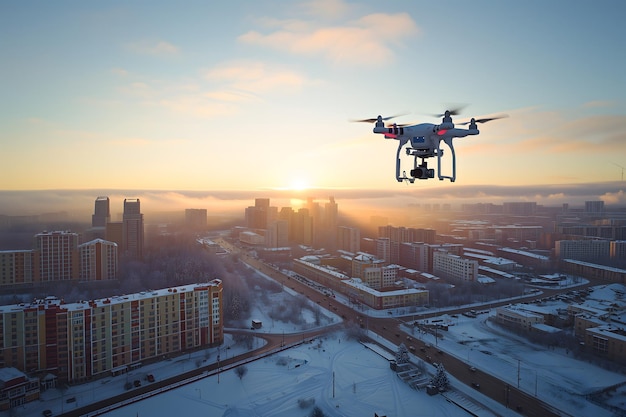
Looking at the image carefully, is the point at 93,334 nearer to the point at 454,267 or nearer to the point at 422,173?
the point at 422,173

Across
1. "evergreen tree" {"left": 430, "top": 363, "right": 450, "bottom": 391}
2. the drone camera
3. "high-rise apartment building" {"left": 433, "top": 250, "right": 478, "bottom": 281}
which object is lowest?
"evergreen tree" {"left": 430, "top": 363, "right": 450, "bottom": 391}

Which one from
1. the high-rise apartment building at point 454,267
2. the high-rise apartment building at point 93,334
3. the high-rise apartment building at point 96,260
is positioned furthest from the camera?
the high-rise apartment building at point 454,267

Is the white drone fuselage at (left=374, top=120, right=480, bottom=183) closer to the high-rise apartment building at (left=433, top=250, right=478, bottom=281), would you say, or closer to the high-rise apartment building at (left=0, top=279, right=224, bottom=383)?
the high-rise apartment building at (left=0, top=279, right=224, bottom=383)

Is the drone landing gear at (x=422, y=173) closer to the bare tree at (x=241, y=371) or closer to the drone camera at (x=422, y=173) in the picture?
the drone camera at (x=422, y=173)

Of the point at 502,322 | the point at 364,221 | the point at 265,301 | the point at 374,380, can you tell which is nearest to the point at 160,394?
the point at 374,380

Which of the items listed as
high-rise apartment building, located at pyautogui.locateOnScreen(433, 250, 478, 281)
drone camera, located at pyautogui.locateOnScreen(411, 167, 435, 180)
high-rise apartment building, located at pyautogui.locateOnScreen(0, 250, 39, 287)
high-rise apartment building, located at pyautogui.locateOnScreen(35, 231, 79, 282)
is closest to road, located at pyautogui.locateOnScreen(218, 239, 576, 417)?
high-rise apartment building, located at pyautogui.locateOnScreen(433, 250, 478, 281)

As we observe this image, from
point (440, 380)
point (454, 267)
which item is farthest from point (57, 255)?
point (454, 267)

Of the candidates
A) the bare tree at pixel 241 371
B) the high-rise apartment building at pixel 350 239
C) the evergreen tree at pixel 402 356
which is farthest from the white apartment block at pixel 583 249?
the bare tree at pixel 241 371
